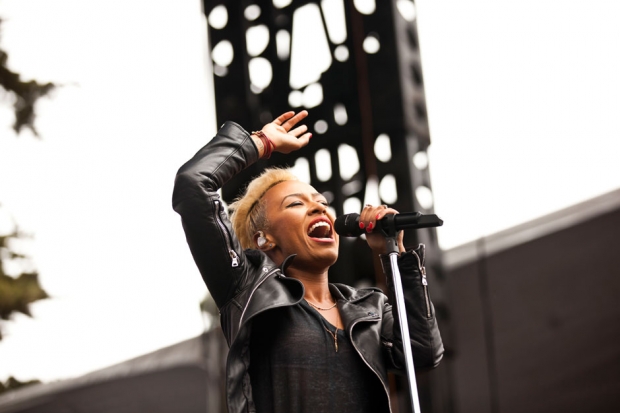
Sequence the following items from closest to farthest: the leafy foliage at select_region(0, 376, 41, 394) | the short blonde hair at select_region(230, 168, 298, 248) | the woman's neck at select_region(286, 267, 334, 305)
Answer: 1. the woman's neck at select_region(286, 267, 334, 305)
2. the short blonde hair at select_region(230, 168, 298, 248)
3. the leafy foliage at select_region(0, 376, 41, 394)

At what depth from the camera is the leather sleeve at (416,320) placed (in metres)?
2.05

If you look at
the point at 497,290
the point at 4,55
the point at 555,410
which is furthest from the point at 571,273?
the point at 4,55

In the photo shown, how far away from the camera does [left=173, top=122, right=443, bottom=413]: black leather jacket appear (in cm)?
192

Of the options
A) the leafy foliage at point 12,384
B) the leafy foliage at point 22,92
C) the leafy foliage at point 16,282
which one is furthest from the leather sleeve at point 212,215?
the leafy foliage at point 22,92

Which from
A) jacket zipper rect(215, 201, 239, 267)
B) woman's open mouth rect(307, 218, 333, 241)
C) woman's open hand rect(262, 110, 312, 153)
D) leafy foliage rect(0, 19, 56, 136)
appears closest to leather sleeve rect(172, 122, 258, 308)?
jacket zipper rect(215, 201, 239, 267)

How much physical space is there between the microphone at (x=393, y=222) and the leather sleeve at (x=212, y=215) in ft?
0.86

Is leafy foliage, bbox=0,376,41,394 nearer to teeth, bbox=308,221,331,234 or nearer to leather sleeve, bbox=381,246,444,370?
teeth, bbox=308,221,331,234

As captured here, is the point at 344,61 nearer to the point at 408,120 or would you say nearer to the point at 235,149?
the point at 408,120

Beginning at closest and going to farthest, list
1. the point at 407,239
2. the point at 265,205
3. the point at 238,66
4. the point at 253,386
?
the point at 253,386 → the point at 265,205 → the point at 407,239 → the point at 238,66

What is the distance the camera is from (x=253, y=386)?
6.41 feet

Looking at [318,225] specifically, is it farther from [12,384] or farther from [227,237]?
[12,384]

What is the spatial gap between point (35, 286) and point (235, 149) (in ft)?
18.4

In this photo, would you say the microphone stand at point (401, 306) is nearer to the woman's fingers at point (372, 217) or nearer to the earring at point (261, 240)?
the woman's fingers at point (372, 217)

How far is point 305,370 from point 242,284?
0.26 metres
